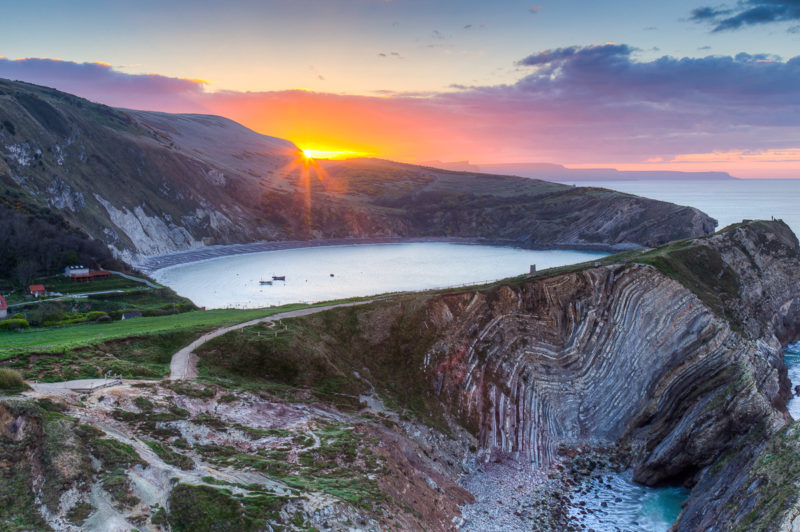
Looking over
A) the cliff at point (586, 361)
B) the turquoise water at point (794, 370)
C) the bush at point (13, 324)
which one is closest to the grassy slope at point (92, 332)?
the bush at point (13, 324)

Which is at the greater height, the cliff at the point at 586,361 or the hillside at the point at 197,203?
the hillside at the point at 197,203

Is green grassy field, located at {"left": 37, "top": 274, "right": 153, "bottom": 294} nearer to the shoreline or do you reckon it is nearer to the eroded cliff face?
the shoreline

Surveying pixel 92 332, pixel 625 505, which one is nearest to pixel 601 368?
pixel 625 505

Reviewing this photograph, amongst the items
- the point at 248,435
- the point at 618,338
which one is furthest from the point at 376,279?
the point at 248,435

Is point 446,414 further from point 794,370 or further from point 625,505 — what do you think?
point 794,370

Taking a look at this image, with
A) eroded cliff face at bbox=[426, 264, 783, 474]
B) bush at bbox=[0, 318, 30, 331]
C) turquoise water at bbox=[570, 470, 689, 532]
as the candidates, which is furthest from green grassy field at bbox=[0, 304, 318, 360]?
turquoise water at bbox=[570, 470, 689, 532]

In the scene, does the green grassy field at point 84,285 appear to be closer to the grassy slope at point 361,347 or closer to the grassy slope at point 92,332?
the grassy slope at point 92,332
